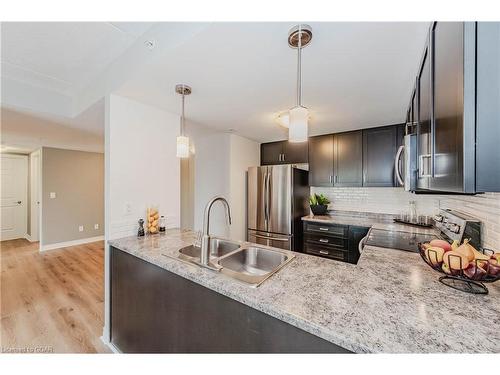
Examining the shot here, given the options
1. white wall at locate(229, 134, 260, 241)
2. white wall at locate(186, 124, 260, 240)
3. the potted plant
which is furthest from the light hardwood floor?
the potted plant

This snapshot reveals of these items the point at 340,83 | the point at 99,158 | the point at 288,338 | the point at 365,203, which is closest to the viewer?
the point at 288,338

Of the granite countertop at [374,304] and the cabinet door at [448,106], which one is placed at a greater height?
the cabinet door at [448,106]

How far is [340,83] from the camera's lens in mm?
1562

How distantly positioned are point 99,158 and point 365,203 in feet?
18.8

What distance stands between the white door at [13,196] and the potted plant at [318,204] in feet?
22.7

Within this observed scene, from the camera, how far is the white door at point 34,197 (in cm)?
481

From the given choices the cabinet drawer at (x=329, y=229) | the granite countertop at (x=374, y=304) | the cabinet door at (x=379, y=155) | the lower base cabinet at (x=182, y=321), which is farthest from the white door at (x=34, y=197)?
the cabinet door at (x=379, y=155)

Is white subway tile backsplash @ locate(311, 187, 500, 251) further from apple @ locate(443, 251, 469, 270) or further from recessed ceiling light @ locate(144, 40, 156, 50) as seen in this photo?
recessed ceiling light @ locate(144, 40, 156, 50)

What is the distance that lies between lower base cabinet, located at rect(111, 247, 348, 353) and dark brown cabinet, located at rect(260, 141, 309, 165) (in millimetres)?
2590

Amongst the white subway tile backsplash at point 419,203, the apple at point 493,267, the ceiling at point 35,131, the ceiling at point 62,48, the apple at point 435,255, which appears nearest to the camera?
the apple at point 493,267

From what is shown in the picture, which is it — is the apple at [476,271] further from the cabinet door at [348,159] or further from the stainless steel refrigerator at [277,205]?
the cabinet door at [348,159]

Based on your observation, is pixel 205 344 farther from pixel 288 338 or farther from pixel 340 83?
pixel 340 83

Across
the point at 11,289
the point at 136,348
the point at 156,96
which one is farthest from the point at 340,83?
the point at 11,289

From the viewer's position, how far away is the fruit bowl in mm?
794
